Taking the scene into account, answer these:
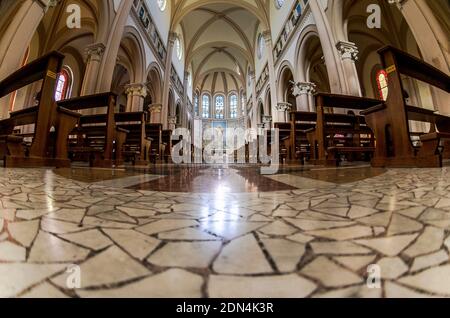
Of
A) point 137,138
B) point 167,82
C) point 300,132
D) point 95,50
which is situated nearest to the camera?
point 300,132

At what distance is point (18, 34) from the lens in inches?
159

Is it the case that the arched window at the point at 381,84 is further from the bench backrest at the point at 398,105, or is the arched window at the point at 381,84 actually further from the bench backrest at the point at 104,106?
the bench backrest at the point at 104,106

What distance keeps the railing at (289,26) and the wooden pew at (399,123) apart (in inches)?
227

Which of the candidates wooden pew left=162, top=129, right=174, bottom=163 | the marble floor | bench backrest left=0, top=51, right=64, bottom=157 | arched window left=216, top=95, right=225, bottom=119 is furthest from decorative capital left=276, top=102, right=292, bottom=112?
arched window left=216, top=95, right=225, bottom=119

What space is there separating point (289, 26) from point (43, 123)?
937cm

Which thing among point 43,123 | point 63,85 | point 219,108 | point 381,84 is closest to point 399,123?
point 43,123

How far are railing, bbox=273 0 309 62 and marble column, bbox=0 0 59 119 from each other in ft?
24.7

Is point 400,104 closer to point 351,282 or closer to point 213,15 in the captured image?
point 351,282

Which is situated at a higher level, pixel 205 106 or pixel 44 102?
pixel 205 106

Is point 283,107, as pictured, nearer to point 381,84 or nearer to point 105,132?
point 381,84

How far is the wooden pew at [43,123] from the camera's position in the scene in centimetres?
284

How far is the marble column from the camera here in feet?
13.0

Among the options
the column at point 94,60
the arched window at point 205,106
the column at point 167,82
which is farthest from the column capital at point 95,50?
the arched window at point 205,106

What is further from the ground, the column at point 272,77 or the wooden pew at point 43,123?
the column at point 272,77
